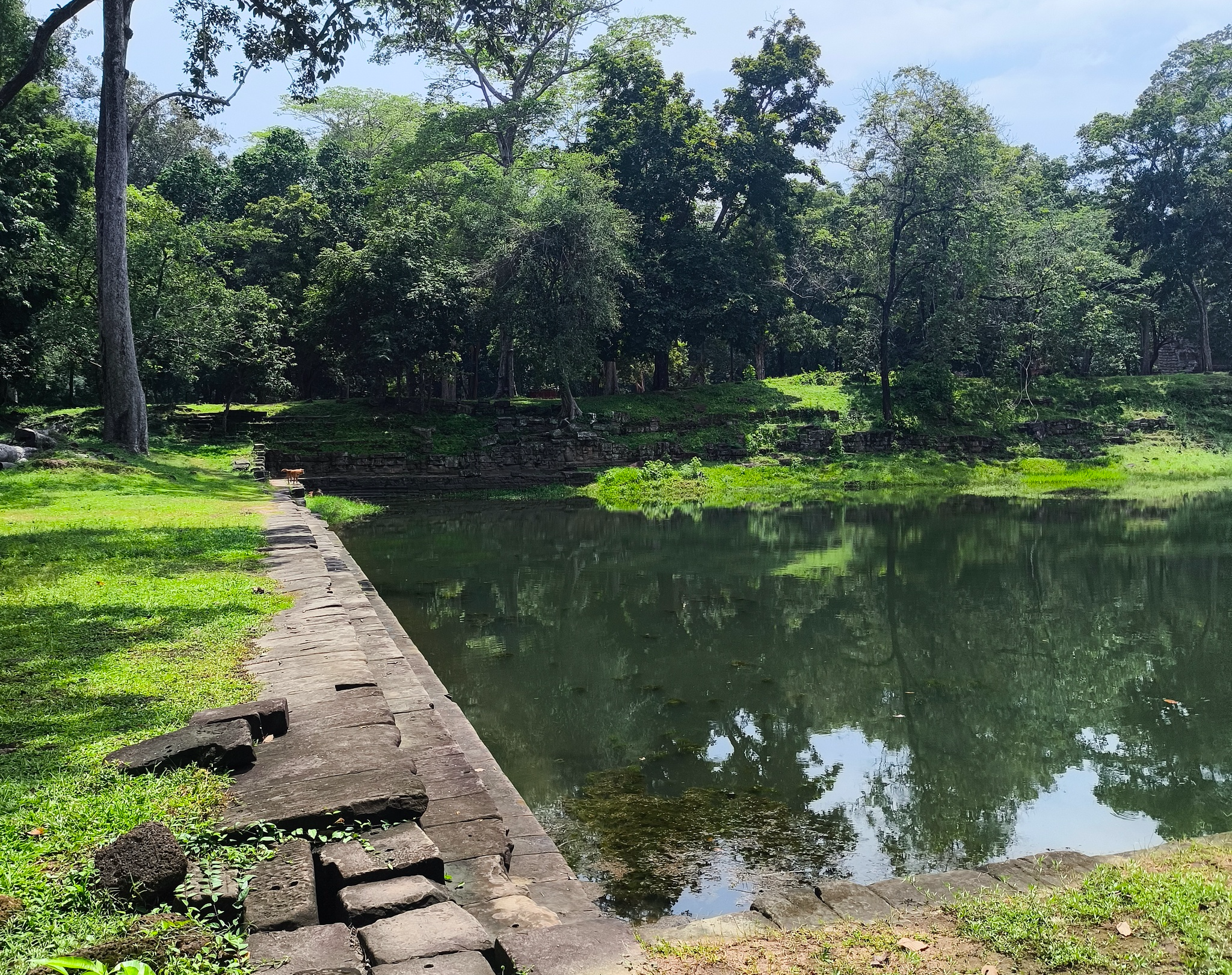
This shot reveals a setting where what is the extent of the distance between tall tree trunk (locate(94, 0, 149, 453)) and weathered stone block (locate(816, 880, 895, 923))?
1776 cm

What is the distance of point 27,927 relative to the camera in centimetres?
259

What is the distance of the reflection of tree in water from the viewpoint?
4.66 metres

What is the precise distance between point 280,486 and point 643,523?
735 cm

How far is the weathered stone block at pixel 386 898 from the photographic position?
2.86 metres

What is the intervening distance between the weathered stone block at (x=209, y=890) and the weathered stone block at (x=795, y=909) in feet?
6.38

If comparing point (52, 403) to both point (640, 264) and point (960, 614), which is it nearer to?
point (640, 264)

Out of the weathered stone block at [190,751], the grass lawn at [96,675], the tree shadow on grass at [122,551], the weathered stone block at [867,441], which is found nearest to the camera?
the grass lawn at [96,675]

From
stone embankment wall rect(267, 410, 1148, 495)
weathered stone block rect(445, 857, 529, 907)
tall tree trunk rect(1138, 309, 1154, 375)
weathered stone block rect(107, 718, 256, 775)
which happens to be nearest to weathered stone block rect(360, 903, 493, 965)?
weathered stone block rect(445, 857, 529, 907)

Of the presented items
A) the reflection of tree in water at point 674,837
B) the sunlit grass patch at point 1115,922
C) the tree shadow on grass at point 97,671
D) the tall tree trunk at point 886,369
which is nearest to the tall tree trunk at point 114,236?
the tree shadow on grass at point 97,671

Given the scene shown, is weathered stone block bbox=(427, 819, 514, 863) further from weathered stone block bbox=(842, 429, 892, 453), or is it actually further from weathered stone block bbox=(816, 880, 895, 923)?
weathered stone block bbox=(842, 429, 892, 453)

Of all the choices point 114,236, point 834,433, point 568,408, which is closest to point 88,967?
point 114,236

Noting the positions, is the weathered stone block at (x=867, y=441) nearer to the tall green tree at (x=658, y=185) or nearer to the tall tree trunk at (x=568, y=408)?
the tall green tree at (x=658, y=185)

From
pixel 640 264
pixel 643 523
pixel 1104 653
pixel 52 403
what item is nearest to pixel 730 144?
pixel 640 264

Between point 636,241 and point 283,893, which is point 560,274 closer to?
point 636,241
